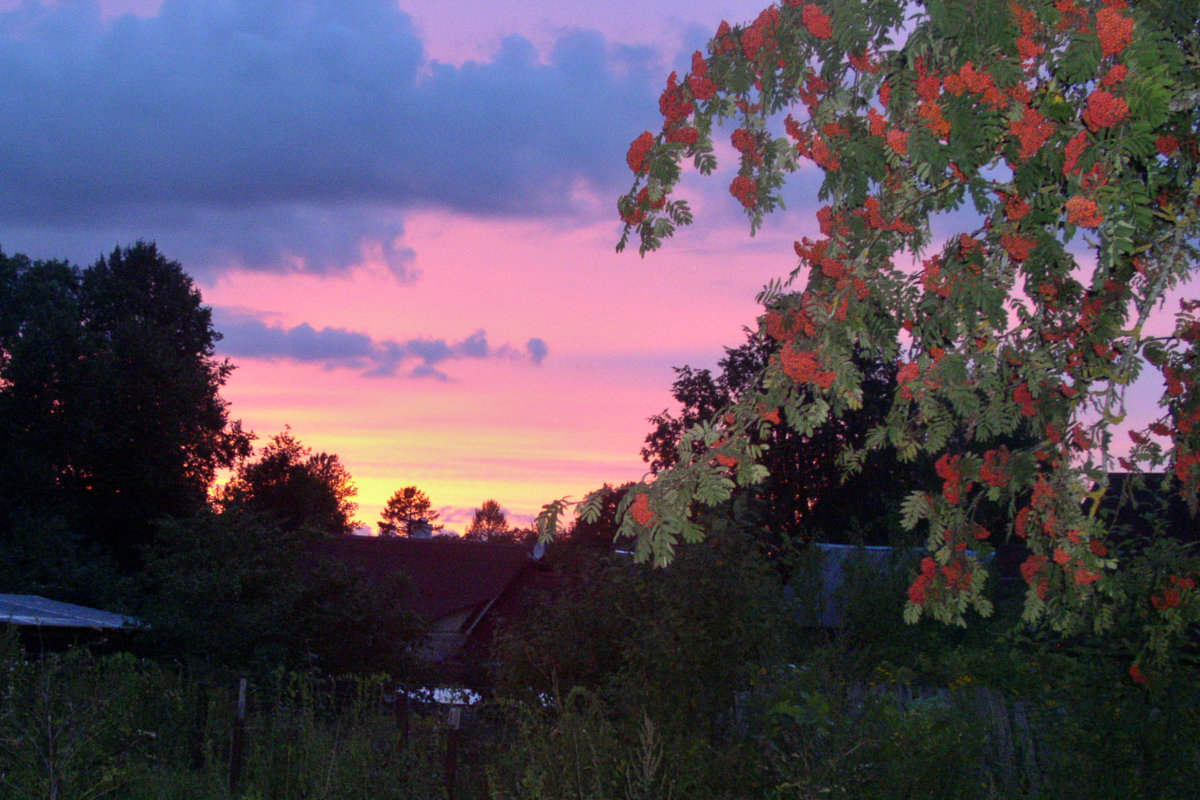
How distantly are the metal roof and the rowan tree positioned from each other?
1183 cm

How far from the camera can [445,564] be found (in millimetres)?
32062

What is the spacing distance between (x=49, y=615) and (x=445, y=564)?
52.9 ft

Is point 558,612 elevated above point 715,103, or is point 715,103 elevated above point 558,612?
point 715,103

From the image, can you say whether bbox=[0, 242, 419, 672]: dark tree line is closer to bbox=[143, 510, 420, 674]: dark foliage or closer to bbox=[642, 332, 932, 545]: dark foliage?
bbox=[143, 510, 420, 674]: dark foliage

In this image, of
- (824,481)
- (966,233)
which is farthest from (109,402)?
(966,233)

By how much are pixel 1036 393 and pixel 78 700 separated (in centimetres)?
686

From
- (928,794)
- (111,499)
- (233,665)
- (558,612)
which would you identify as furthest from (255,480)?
(928,794)

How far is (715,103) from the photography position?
183 inches

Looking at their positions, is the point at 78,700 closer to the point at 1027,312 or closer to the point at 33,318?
the point at 1027,312

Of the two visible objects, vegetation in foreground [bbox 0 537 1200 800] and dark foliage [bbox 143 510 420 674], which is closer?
vegetation in foreground [bbox 0 537 1200 800]

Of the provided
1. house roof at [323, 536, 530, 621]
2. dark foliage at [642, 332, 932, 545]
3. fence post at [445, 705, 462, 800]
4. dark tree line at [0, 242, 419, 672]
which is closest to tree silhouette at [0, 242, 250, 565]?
dark tree line at [0, 242, 419, 672]

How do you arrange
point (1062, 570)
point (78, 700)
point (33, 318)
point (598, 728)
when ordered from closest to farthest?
1. point (1062, 570)
2. point (598, 728)
3. point (78, 700)
4. point (33, 318)

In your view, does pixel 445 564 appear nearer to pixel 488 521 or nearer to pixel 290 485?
pixel 290 485

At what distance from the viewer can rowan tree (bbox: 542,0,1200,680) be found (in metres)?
3.65
